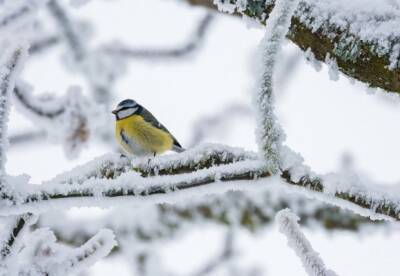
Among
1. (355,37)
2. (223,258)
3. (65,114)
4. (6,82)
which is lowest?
(223,258)

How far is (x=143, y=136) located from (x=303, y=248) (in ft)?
7.67

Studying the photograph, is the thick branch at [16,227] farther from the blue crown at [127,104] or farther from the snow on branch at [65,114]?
the blue crown at [127,104]

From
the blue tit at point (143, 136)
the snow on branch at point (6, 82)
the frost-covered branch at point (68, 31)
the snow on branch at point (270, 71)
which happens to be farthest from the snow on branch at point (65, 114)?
the snow on branch at point (270, 71)

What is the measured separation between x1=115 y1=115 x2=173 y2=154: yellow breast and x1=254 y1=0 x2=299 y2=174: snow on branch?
91.7 inches

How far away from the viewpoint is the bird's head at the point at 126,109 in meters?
3.52

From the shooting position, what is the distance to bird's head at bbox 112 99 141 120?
3.52 m

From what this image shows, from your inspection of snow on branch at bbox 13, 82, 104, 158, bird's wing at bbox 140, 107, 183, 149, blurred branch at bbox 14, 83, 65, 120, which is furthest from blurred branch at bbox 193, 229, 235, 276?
blurred branch at bbox 14, 83, 65, 120

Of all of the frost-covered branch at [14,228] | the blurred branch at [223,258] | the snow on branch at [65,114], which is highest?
the frost-covered branch at [14,228]

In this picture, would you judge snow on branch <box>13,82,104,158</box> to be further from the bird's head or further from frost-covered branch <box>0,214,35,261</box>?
frost-covered branch <box>0,214,35,261</box>

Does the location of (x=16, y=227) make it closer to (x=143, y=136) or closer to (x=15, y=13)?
(x=15, y=13)

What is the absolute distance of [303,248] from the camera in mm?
1078

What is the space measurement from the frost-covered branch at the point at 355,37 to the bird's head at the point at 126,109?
2.23 m

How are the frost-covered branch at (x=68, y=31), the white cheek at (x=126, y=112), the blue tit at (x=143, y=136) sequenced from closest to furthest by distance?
the blue tit at (x=143, y=136) < the white cheek at (x=126, y=112) < the frost-covered branch at (x=68, y=31)

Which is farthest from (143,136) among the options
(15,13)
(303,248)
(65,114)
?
(303,248)
